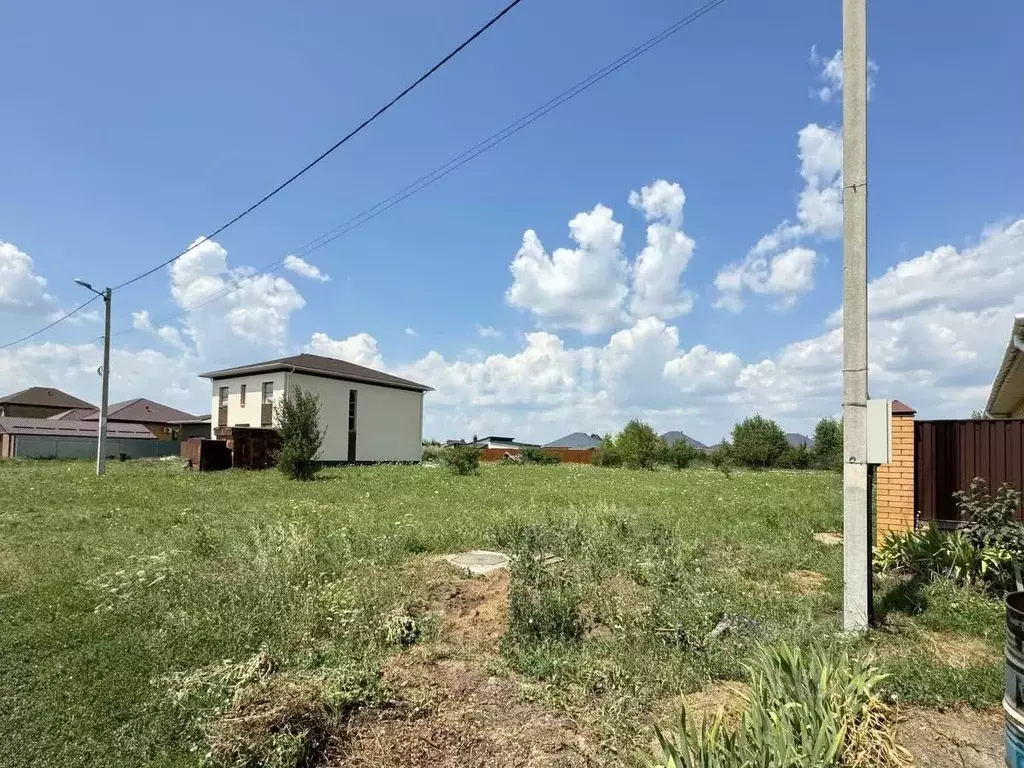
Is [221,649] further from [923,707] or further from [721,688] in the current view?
[923,707]

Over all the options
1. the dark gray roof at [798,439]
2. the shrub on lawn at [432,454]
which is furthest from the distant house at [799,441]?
the shrub on lawn at [432,454]

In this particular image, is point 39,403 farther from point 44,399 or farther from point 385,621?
point 385,621

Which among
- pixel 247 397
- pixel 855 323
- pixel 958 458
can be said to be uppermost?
pixel 247 397

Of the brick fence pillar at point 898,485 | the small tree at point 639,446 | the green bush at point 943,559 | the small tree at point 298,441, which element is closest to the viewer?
the green bush at point 943,559

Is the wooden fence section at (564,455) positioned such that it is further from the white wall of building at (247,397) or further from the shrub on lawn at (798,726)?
the shrub on lawn at (798,726)

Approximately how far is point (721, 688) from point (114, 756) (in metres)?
3.08

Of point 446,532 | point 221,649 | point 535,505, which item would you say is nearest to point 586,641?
point 221,649

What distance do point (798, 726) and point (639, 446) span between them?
31096mm

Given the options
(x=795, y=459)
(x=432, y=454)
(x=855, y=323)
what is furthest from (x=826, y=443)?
(x=855, y=323)

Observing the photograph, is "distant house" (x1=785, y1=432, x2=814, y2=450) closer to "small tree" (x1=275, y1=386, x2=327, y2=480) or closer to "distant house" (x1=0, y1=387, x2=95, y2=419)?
"small tree" (x1=275, y1=386, x2=327, y2=480)

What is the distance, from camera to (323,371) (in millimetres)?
29297

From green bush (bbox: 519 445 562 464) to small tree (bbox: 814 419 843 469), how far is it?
16.0m

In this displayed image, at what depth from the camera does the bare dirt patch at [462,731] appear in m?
2.88

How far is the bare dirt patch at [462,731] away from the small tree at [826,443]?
1482 inches
